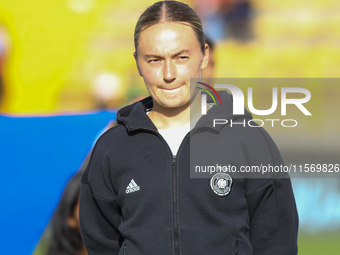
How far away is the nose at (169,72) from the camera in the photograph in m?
1.09

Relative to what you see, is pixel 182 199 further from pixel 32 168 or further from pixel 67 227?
pixel 32 168

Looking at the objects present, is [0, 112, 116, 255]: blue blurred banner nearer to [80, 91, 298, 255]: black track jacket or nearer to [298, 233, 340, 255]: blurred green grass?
[80, 91, 298, 255]: black track jacket

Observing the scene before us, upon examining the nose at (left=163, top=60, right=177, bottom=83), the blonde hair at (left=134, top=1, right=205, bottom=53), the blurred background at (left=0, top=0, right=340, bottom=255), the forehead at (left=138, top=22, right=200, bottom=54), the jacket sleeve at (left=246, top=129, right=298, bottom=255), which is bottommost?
the jacket sleeve at (left=246, top=129, right=298, bottom=255)

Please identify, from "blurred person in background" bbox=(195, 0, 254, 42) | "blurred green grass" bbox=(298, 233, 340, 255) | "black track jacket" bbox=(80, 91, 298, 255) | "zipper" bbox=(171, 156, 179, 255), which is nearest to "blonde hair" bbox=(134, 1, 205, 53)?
"black track jacket" bbox=(80, 91, 298, 255)

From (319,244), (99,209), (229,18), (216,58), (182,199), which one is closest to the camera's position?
(182,199)

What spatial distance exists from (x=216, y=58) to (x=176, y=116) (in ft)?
9.21

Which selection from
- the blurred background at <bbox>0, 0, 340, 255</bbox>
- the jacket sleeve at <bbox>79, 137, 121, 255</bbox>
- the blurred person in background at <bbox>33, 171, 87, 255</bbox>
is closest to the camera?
the jacket sleeve at <bbox>79, 137, 121, 255</bbox>

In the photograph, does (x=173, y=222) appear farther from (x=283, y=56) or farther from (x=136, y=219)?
(x=283, y=56)

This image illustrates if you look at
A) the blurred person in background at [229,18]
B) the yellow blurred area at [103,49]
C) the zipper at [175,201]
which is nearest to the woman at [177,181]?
the zipper at [175,201]

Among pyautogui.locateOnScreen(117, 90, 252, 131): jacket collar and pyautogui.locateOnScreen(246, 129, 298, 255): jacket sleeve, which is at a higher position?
pyautogui.locateOnScreen(117, 90, 252, 131): jacket collar

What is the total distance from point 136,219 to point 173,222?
96 millimetres

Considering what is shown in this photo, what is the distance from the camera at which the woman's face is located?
110cm

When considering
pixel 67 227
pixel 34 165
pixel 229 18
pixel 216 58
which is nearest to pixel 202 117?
pixel 67 227

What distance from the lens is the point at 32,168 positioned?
2084 millimetres
